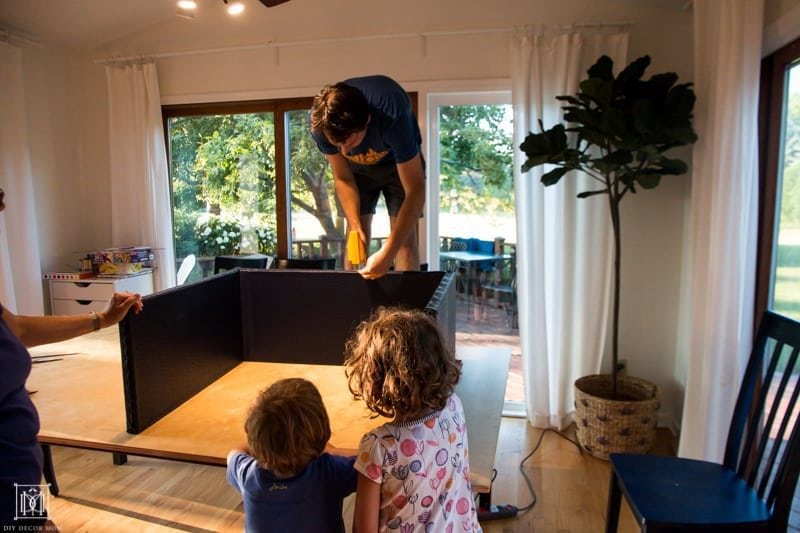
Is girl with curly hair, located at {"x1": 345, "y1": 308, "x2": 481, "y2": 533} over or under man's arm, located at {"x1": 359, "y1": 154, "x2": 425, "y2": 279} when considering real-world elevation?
under

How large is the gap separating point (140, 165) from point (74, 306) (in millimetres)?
1033

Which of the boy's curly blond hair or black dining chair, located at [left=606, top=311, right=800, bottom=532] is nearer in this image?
the boy's curly blond hair

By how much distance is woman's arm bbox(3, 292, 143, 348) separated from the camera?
1303mm

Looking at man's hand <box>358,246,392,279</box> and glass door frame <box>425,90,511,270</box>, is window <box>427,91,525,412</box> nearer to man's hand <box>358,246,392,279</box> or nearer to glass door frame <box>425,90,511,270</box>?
glass door frame <box>425,90,511,270</box>

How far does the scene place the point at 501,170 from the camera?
333cm

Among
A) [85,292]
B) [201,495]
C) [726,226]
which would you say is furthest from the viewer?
[85,292]

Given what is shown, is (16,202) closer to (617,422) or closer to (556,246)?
(556,246)

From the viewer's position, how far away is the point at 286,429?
1.03 m

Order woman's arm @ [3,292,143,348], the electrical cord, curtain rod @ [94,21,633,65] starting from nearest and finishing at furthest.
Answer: woman's arm @ [3,292,143,348]
the electrical cord
curtain rod @ [94,21,633,65]

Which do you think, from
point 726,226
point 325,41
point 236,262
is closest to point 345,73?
point 325,41

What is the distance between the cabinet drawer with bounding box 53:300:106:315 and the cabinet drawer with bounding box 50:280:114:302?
29mm

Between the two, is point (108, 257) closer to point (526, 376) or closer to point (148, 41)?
point (148, 41)

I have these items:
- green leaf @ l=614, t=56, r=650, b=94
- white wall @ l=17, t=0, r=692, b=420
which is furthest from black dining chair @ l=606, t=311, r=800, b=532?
white wall @ l=17, t=0, r=692, b=420

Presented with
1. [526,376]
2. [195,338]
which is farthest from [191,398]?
[526,376]
